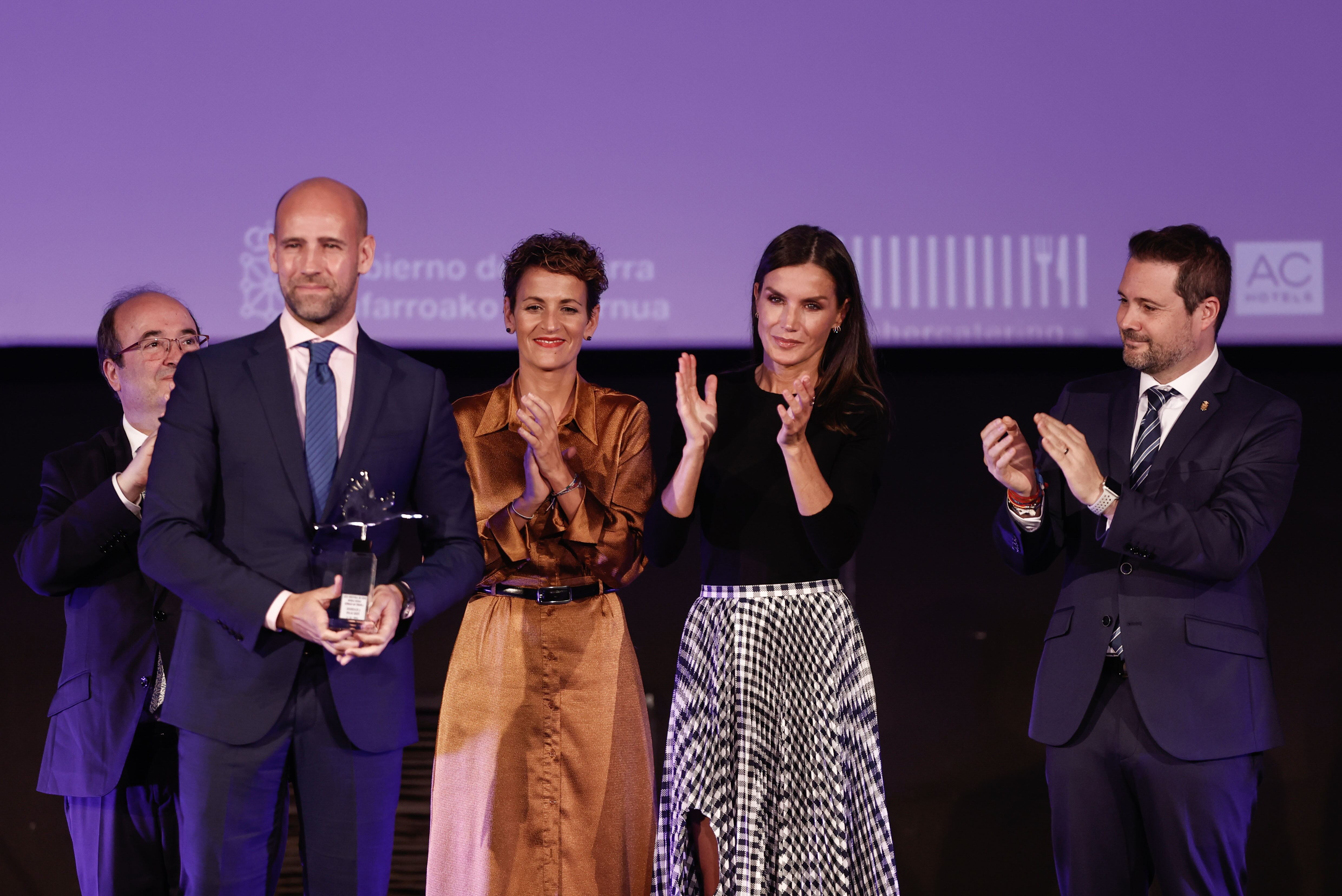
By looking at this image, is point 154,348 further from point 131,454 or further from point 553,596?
point 553,596

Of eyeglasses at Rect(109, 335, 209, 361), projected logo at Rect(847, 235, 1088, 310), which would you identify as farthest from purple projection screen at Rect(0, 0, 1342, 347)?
eyeglasses at Rect(109, 335, 209, 361)

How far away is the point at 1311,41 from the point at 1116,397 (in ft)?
7.13

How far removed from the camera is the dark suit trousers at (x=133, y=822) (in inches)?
101

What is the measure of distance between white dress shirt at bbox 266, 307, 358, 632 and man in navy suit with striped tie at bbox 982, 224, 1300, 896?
1.28 metres

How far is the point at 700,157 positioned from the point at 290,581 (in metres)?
2.59

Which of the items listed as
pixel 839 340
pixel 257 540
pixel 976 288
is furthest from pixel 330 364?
pixel 976 288

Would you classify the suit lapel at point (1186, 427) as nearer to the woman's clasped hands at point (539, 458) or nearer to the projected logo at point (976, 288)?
the woman's clasped hands at point (539, 458)

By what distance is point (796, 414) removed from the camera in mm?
2447

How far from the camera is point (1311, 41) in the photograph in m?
4.03

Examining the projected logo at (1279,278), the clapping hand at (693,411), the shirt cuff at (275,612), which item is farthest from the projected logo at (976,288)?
the shirt cuff at (275,612)

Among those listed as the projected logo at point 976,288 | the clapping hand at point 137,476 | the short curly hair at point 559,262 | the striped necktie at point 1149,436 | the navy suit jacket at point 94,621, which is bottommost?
the navy suit jacket at point 94,621

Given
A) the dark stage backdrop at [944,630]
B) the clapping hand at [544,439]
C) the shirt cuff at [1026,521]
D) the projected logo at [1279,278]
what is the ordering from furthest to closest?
the dark stage backdrop at [944,630]
the projected logo at [1279,278]
the shirt cuff at [1026,521]
the clapping hand at [544,439]

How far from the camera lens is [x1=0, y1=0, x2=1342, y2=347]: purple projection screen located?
13.2 ft

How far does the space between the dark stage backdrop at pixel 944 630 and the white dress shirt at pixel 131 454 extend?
1.45 metres
